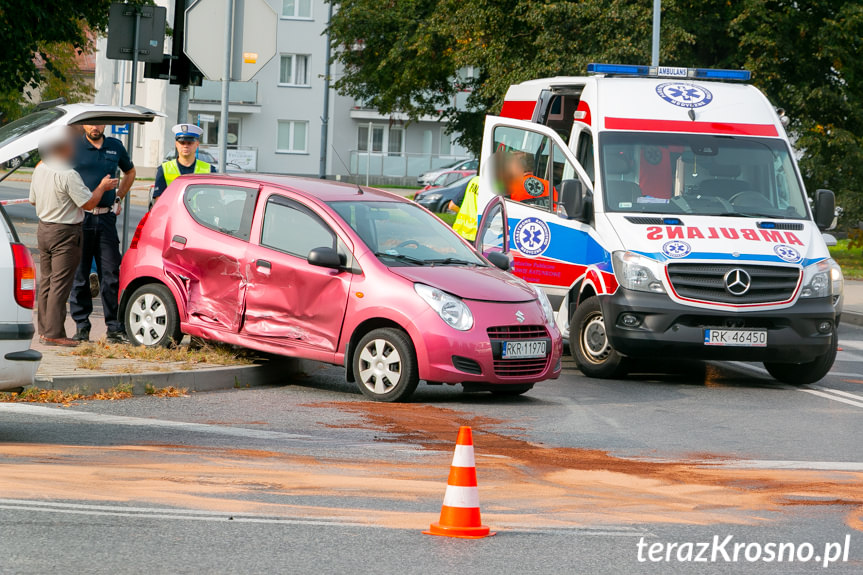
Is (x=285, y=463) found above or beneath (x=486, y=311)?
beneath

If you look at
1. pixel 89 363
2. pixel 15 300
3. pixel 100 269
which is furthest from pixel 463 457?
pixel 100 269

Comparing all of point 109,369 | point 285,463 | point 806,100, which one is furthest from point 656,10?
point 285,463

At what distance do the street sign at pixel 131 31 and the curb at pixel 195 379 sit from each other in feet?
13.3

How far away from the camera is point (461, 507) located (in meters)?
6.58

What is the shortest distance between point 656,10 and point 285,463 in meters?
23.0

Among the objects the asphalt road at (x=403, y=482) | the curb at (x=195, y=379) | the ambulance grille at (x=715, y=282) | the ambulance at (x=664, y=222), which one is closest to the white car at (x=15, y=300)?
the asphalt road at (x=403, y=482)

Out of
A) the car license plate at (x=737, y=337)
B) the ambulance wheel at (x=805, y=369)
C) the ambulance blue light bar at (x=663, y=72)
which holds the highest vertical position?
the ambulance blue light bar at (x=663, y=72)

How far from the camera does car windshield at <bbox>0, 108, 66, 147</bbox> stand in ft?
29.3

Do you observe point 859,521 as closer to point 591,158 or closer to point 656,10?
point 591,158

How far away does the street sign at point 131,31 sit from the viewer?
14500mm

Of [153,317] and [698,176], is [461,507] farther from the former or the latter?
[698,176]

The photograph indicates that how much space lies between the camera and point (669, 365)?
15.2 metres

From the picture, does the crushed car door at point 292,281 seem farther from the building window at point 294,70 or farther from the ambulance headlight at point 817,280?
the building window at point 294,70

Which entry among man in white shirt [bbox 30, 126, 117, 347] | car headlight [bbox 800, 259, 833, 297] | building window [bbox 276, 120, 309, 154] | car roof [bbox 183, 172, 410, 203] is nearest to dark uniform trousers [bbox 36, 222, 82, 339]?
man in white shirt [bbox 30, 126, 117, 347]
